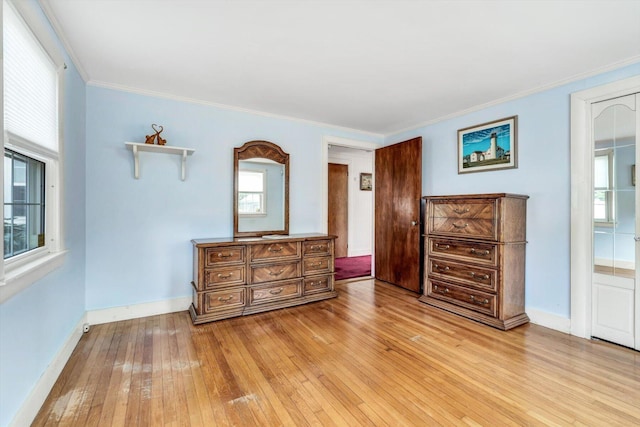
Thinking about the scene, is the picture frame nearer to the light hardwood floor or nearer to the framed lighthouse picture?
the framed lighthouse picture

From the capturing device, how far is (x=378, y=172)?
462cm

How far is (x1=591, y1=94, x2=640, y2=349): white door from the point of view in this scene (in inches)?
93.6

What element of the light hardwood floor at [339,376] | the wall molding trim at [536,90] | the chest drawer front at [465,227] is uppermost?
the wall molding trim at [536,90]

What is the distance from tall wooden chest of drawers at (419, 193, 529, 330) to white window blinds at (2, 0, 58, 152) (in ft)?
11.4

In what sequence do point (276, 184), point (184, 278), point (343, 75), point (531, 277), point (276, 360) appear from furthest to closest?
point (276, 184), point (184, 278), point (531, 277), point (343, 75), point (276, 360)

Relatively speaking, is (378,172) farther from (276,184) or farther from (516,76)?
(516,76)

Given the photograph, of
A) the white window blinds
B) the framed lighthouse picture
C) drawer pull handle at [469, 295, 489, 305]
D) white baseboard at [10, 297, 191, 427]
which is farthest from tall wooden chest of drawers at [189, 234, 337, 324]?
the framed lighthouse picture

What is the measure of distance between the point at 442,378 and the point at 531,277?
1755 millimetres

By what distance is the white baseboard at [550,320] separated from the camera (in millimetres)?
2703

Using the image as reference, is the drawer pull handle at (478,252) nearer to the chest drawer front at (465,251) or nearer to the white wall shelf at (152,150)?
the chest drawer front at (465,251)

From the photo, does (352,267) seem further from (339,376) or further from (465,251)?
(339,376)

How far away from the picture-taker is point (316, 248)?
3566mm

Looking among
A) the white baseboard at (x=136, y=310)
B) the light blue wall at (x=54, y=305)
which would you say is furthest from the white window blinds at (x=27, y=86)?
the white baseboard at (x=136, y=310)

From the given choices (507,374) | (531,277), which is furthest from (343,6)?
(531,277)
